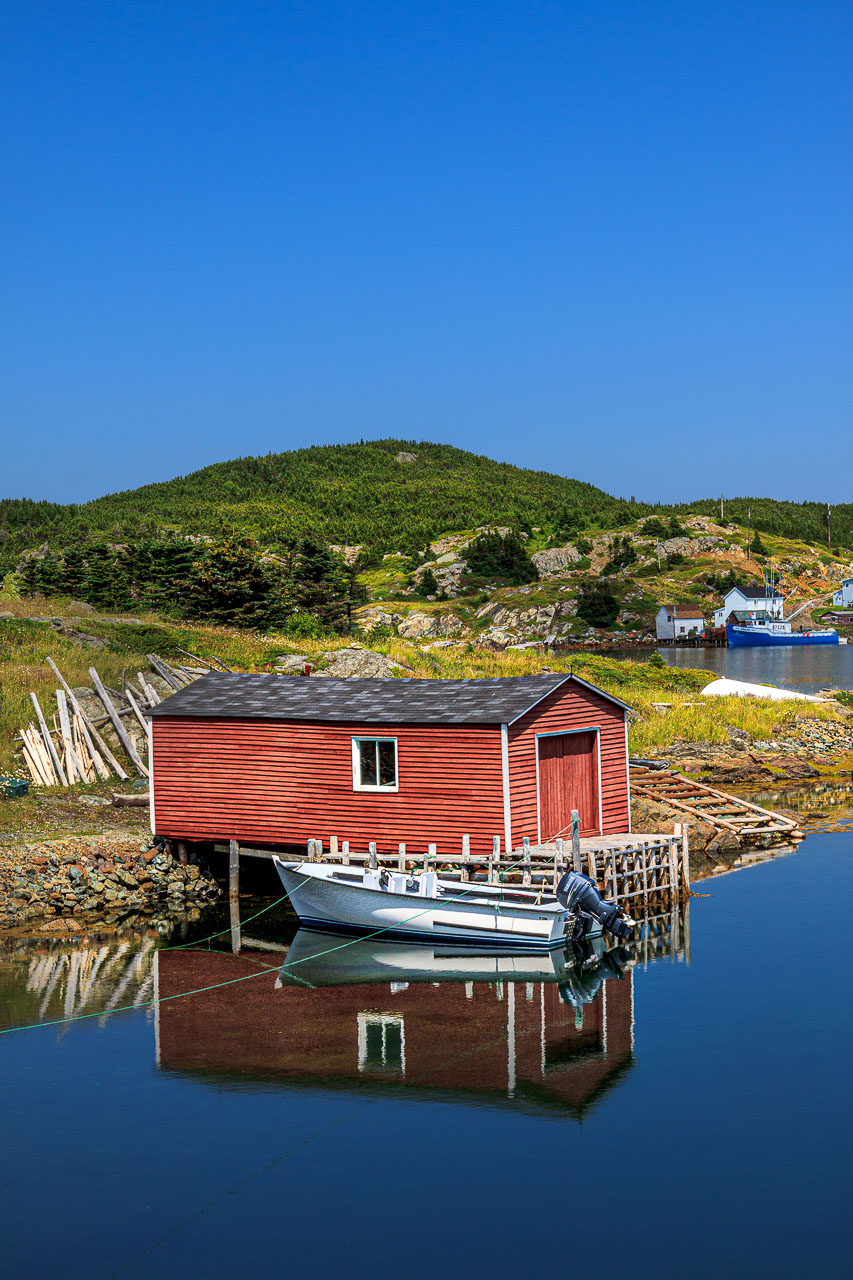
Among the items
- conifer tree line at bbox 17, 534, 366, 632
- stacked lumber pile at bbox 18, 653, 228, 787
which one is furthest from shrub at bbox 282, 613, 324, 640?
stacked lumber pile at bbox 18, 653, 228, 787

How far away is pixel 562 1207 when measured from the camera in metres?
14.7

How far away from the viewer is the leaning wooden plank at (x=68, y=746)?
3708 centimetres

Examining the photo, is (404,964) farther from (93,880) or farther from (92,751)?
(92,751)

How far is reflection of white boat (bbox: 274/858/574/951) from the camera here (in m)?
24.9

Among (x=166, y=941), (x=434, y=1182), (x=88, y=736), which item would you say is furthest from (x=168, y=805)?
(x=434, y=1182)

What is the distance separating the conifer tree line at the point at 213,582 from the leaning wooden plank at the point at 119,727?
23065 millimetres

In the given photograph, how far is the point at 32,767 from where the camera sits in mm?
36906

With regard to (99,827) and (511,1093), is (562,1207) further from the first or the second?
(99,827)

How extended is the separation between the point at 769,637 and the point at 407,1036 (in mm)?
146458

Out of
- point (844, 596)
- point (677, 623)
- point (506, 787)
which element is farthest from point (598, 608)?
point (506, 787)

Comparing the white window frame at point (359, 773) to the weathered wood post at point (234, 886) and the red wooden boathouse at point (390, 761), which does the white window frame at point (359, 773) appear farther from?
the weathered wood post at point (234, 886)

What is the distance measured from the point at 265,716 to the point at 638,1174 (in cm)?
1677

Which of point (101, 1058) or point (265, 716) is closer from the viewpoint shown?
point (101, 1058)

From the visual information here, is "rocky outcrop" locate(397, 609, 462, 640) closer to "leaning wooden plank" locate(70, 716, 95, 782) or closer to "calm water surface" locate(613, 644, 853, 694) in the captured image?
"calm water surface" locate(613, 644, 853, 694)
